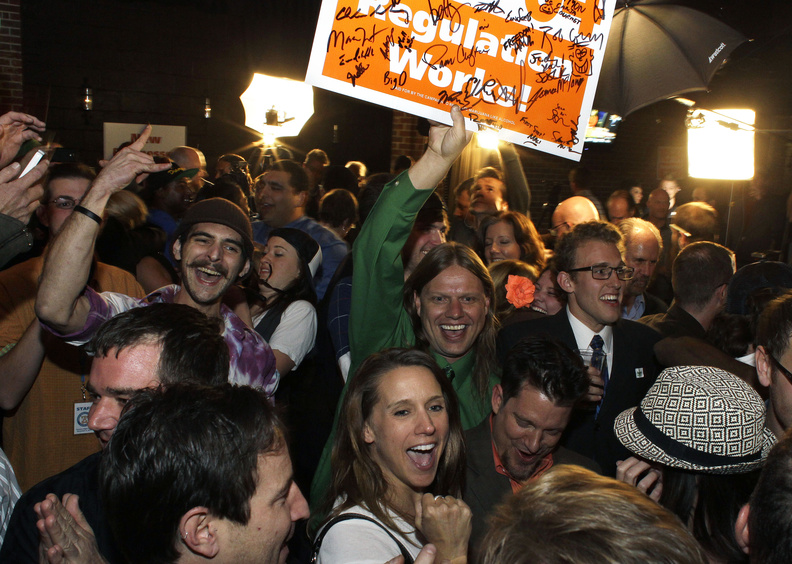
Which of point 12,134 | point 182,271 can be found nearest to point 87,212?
point 12,134

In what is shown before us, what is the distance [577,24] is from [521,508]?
1.98 meters

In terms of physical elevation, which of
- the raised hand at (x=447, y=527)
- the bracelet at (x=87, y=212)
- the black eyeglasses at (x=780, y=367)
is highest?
the bracelet at (x=87, y=212)

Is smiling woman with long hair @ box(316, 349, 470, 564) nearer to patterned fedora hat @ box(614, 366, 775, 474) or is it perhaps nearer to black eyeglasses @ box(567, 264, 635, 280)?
patterned fedora hat @ box(614, 366, 775, 474)

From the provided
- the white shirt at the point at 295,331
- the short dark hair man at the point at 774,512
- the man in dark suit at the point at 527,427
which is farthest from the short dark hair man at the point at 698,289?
the short dark hair man at the point at 774,512

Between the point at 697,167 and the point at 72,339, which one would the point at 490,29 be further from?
the point at 697,167

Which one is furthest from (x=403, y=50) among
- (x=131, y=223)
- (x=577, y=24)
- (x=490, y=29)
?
(x=131, y=223)

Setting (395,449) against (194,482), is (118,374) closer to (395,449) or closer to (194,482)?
(194,482)

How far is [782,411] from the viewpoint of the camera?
213cm

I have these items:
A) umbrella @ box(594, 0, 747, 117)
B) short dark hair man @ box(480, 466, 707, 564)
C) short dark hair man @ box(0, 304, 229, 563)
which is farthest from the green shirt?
umbrella @ box(594, 0, 747, 117)

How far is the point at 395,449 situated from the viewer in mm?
2164

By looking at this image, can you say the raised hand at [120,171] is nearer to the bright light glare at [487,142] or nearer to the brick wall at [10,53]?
the bright light glare at [487,142]

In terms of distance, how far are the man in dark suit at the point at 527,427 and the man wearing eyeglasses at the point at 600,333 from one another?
20.0 inches

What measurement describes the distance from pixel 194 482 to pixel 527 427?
145 cm

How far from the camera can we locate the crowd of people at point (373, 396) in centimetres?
136
